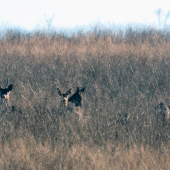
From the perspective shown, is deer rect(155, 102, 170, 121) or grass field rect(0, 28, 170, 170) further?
deer rect(155, 102, 170, 121)

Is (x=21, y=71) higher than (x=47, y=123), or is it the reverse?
(x=21, y=71)

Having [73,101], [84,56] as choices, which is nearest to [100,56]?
[84,56]

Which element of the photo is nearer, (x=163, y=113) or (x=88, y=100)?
(x=163, y=113)

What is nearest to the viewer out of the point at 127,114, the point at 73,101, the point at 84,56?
the point at 127,114

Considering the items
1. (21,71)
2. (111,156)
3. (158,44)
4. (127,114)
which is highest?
(158,44)

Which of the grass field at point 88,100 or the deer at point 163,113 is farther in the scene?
the deer at point 163,113

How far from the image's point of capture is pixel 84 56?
27.9 ft

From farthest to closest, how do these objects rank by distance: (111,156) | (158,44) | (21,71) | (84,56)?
(158,44) → (84,56) → (21,71) → (111,156)

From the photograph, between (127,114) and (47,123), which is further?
(127,114)

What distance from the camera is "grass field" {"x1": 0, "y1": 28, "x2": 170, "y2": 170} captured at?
350 cm

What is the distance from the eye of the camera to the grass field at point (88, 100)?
3498 mm

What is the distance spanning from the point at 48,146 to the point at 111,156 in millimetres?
870

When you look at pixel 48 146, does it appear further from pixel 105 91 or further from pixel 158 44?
pixel 158 44

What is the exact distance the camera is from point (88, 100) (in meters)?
6.07
